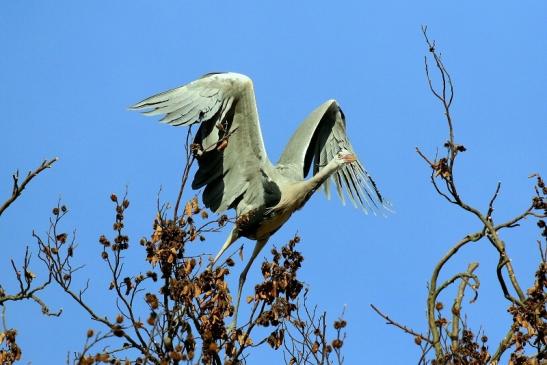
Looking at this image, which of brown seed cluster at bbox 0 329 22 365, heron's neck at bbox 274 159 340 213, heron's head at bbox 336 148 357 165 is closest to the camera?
brown seed cluster at bbox 0 329 22 365

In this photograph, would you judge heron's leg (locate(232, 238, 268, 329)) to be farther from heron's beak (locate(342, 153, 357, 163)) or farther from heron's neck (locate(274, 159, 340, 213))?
heron's beak (locate(342, 153, 357, 163))

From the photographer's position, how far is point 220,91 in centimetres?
874

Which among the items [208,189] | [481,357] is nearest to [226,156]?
[208,189]

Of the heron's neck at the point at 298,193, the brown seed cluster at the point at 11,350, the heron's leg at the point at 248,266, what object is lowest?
the brown seed cluster at the point at 11,350

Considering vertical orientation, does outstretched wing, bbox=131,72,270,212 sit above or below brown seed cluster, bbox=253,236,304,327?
above

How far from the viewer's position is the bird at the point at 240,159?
8641 millimetres

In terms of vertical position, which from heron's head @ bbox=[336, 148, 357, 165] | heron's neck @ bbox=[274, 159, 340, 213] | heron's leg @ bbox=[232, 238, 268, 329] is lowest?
heron's leg @ bbox=[232, 238, 268, 329]

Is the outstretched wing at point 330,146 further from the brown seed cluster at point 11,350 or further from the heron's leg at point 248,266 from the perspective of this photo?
the brown seed cluster at point 11,350

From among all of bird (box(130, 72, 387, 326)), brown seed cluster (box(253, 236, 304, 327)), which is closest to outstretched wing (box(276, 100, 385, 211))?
bird (box(130, 72, 387, 326))

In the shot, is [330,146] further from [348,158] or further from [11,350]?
[11,350]

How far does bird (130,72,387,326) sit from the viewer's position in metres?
8.64

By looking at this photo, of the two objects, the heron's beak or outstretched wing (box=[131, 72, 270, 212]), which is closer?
outstretched wing (box=[131, 72, 270, 212])

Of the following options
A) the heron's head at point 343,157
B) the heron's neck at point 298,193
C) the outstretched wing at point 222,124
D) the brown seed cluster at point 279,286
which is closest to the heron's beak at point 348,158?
the heron's head at point 343,157

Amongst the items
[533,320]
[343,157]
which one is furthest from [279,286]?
[343,157]
